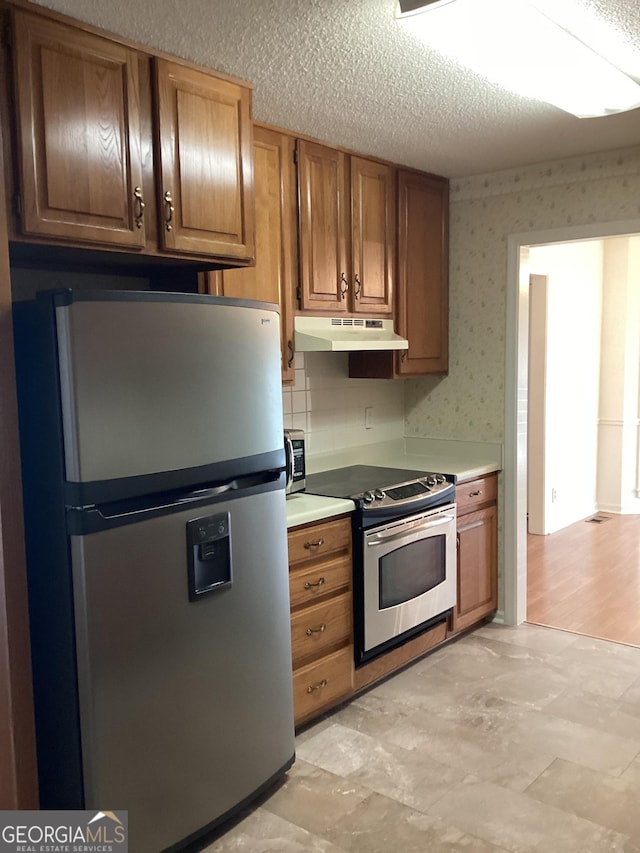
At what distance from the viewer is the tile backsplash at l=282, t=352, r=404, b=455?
3596mm

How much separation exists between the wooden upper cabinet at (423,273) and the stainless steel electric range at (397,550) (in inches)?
27.5

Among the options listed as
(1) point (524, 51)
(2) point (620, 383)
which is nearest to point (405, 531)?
(1) point (524, 51)

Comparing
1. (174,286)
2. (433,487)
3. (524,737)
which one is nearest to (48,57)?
(174,286)

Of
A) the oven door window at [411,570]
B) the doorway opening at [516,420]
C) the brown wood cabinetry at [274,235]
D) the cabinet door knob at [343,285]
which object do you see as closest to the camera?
the brown wood cabinetry at [274,235]

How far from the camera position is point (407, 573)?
324cm

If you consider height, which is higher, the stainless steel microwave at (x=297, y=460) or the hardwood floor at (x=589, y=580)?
the stainless steel microwave at (x=297, y=460)

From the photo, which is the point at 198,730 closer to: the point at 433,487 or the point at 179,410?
the point at 179,410

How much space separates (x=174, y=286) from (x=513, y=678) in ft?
7.38

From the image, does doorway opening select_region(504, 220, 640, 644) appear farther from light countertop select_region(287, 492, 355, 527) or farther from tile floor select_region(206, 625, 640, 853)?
light countertop select_region(287, 492, 355, 527)

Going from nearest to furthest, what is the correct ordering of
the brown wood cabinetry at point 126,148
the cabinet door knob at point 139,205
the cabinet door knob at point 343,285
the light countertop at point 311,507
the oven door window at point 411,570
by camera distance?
the brown wood cabinetry at point 126,148 → the cabinet door knob at point 139,205 → the light countertop at point 311,507 → the oven door window at point 411,570 → the cabinet door knob at point 343,285

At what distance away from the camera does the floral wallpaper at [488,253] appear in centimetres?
351

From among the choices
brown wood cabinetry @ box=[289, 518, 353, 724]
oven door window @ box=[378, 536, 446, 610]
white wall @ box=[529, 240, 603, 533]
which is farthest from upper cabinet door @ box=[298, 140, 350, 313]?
white wall @ box=[529, 240, 603, 533]

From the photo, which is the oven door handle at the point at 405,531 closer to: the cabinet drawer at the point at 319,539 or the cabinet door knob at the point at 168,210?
the cabinet drawer at the point at 319,539

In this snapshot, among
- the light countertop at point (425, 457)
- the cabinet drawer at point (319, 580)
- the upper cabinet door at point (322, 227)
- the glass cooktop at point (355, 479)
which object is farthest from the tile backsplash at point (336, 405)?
the cabinet drawer at point (319, 580)
